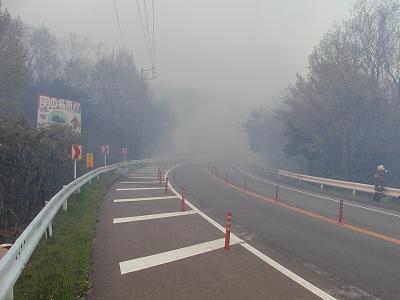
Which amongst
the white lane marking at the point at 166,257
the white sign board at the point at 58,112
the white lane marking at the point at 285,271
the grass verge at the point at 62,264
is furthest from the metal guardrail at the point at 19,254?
the white sign board at the point at 58,112

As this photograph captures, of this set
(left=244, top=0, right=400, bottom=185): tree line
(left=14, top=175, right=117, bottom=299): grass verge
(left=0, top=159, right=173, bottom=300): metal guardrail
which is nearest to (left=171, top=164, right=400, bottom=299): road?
(left=14, top=175, right=117, bottom=299): grass verge

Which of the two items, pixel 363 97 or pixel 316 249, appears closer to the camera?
pixel 316 249

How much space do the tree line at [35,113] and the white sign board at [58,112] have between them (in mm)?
1302

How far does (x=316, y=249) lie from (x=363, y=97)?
26.3m

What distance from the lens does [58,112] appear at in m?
28.4

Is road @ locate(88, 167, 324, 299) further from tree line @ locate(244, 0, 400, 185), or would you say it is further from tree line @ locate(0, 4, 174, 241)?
tree line @ locate(244, 0, 400, 185)

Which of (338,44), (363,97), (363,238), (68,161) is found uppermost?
(338,44)

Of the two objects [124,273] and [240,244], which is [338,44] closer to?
[240,244]

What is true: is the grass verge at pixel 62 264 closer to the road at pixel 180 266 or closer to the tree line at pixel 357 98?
the road at pixel 180 266

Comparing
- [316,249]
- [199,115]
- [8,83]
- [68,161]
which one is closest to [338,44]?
[68,161]

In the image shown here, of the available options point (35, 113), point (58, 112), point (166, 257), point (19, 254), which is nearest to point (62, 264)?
point (19, 254)

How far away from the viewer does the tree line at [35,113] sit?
13414mm

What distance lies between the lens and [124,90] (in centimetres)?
5641

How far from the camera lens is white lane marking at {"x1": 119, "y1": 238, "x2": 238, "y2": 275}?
304 inches
